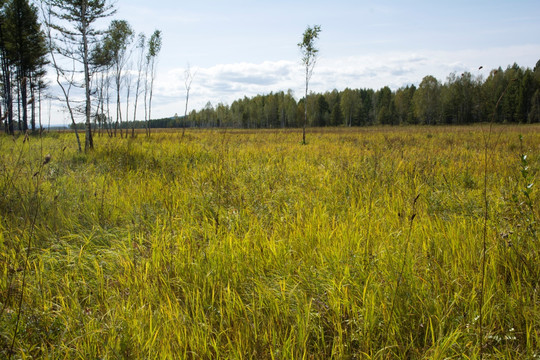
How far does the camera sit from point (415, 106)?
225 feet

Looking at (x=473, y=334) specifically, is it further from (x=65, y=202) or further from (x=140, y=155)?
(x=140, y=155)

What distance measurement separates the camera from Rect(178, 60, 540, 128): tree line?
188 feet

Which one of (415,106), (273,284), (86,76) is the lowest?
(273,284)

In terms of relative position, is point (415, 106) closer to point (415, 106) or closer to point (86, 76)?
point (415, 106)

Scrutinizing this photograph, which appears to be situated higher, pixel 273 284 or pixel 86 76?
pixel 86 76

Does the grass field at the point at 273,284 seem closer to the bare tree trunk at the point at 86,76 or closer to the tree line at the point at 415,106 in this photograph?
the bare tree trunk at the point at 86,76

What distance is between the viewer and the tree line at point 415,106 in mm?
57375

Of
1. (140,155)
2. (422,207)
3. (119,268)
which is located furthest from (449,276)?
(140,155)

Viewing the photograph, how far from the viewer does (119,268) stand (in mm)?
2637

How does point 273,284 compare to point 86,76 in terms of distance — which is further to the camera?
point 86,76

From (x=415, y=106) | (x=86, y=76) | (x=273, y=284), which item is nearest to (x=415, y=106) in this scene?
(x=415, y=106)

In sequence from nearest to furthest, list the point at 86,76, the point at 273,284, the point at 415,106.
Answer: the point at 273,284 < the point at 86,76 < the point at 415,106

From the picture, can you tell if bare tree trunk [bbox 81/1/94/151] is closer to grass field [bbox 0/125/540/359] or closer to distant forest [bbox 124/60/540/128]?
grass field [bbox 0/125/540/359]

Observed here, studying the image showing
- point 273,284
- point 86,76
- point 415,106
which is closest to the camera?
point 273,284
